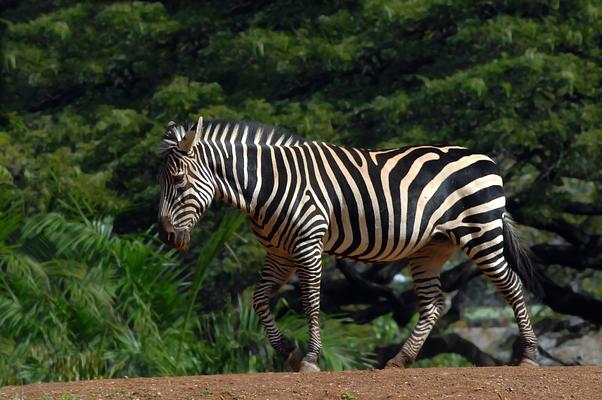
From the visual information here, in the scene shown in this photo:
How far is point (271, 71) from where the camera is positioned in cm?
1681

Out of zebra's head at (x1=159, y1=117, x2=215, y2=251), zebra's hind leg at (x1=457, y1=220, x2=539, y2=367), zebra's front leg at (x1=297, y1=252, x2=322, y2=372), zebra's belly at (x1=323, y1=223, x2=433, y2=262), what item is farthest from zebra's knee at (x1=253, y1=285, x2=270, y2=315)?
zebra's hind leg at (x1=457, y1=220, x2=539, y2=367)

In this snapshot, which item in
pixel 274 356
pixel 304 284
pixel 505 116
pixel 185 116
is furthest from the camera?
pixel 185 116

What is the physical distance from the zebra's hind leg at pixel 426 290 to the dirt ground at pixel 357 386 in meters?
1.30

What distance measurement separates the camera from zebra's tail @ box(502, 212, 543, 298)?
10141mm

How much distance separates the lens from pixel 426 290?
32.9ft

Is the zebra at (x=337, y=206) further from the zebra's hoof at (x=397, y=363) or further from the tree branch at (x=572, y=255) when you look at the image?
the tree branch at (x=572, y=255)

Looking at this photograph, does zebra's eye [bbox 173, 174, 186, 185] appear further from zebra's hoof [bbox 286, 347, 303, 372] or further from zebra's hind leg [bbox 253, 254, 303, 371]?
zebra's hoof [bbox 286, 347, 303, 372]

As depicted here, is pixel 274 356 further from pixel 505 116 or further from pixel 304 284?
pixel 505 116

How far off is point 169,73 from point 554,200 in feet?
21.8

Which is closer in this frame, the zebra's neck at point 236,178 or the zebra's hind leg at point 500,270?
the zebra's neck at point 236,178

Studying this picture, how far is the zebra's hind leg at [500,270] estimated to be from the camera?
9719 millimetres

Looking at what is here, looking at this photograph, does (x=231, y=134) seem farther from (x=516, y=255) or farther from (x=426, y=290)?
(x=516, y=255)

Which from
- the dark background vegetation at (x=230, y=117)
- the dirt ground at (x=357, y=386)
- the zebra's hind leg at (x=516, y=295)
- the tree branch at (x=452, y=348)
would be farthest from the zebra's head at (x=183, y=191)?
the tree branch at (x=452, y=348)

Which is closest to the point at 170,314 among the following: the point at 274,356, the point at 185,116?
the point at 274,356
